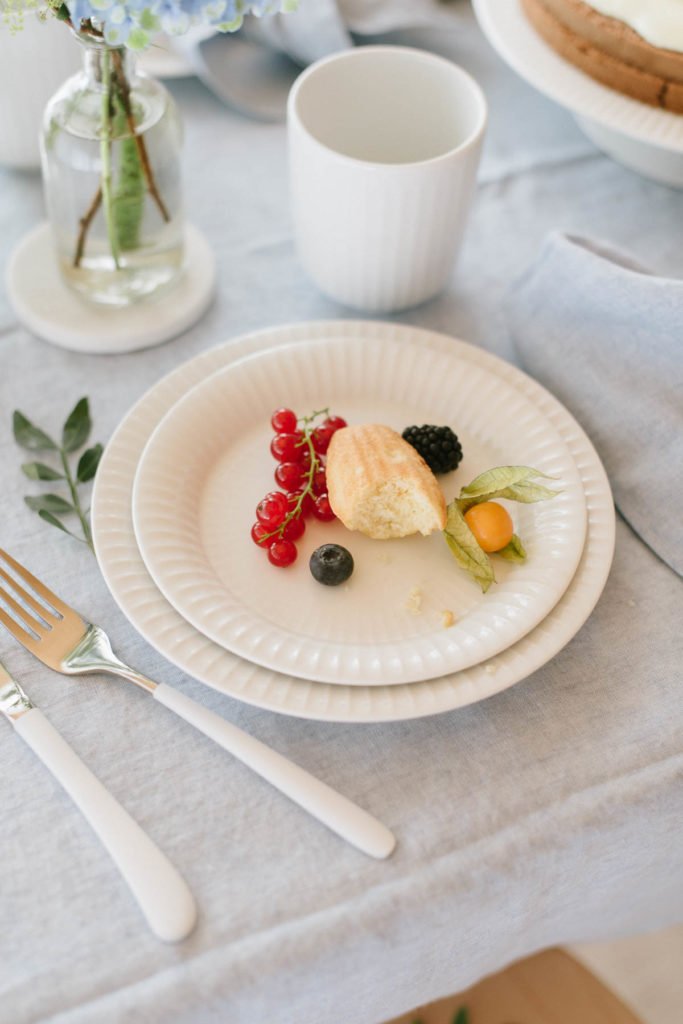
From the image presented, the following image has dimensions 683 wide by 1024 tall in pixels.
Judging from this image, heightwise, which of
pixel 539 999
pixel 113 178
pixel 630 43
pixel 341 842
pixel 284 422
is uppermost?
pixel 630 43

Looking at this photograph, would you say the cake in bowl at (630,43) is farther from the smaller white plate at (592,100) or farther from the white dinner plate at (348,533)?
the white dinner plate at (348,533)

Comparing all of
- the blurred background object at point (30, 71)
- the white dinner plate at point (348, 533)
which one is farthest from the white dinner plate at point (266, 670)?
the blurred background object at point (30, 71)

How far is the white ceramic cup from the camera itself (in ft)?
2.77

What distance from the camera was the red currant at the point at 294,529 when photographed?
728 mm

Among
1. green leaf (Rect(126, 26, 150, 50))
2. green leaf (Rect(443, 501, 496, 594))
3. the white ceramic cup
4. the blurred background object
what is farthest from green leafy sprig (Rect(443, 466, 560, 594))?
the blurred background object

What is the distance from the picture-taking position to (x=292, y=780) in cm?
62

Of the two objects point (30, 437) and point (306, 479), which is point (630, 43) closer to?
point (306, 479)

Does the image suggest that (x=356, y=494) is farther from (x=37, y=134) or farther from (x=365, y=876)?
(x=37, y=134)

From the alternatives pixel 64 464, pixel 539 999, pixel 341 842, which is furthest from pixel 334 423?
pixel 539 999

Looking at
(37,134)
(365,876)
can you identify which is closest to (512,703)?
(365,876)

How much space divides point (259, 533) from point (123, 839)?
24cm

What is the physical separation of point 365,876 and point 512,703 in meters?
0.17

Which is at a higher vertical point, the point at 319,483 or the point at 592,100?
the point at 592,100

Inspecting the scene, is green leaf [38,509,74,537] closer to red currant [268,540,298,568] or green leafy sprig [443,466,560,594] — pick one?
red currant [268,540,298,568]
